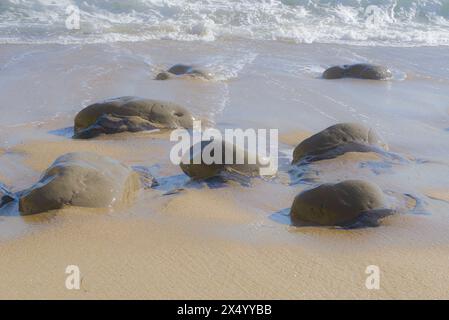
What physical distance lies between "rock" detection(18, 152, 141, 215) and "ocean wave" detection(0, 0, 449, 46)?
7760 mm

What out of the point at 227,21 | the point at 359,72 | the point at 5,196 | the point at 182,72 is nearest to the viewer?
the point at 5,196

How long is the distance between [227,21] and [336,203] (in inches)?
426

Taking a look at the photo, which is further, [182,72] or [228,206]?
[182,72]

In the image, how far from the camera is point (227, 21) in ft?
46.2

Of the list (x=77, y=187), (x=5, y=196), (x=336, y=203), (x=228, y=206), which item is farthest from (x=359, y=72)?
(x=5, y=196)

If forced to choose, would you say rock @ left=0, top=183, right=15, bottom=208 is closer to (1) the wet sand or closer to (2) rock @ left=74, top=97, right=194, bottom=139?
(1) the wet sand

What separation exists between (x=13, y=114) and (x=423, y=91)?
189 inches

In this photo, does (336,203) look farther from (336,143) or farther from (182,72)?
(182,72)

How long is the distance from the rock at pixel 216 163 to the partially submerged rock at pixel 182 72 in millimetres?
3707

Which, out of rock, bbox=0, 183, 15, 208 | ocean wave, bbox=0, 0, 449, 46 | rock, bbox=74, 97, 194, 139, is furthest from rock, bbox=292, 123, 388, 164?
ocean wave, bbox=0, 0, 449, 46

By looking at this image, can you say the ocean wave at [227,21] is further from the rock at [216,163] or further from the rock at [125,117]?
the rock at [216,163]

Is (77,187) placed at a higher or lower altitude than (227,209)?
higher

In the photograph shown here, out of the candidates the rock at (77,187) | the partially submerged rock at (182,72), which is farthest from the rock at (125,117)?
the partially submerged rock at (182,72)

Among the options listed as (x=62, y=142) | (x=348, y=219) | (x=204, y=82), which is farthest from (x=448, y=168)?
(x=204, y=82)
